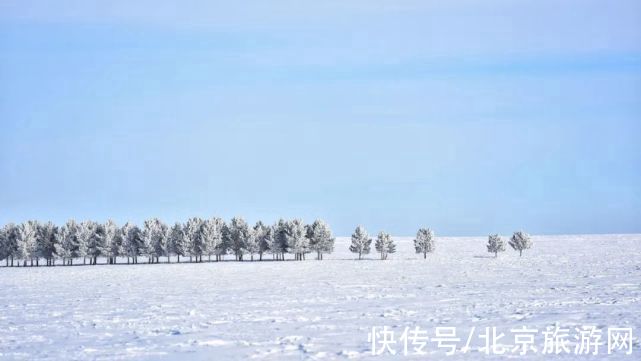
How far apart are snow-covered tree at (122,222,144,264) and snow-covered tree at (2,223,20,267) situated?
19.4 metres

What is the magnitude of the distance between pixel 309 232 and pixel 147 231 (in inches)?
1282

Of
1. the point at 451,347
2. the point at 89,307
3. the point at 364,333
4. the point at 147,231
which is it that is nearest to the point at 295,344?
the point at 364,333

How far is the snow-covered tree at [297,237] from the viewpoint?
459 feet

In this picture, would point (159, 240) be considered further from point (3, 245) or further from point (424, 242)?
point (424, 242)

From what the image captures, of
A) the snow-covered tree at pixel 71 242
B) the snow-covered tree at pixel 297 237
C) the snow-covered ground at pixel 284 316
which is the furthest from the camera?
the snow-covered tree at pixel 297 237

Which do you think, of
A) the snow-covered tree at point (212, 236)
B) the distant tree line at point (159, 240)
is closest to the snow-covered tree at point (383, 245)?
the distant tree line at point (159, 240)

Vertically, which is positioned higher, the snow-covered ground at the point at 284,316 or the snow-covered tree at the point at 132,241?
the snow-covered tree at the point at 132,241

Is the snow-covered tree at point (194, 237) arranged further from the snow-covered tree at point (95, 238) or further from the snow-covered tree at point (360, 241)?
the snow-covered tree at point (360, 241)

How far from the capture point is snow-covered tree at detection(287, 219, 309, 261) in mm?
139875

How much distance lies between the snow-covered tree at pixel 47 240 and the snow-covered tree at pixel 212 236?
28.3 m

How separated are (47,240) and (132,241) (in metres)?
16.0

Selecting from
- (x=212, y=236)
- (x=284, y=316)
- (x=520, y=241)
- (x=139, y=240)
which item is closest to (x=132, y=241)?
(x=139, y=240)

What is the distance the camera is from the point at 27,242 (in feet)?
435

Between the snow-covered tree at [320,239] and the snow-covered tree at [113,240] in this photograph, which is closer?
the snow-covered tree at [113,240]
